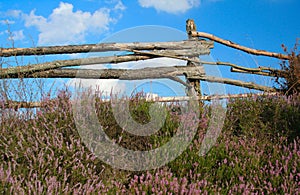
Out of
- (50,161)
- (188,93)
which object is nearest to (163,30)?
(188,93)

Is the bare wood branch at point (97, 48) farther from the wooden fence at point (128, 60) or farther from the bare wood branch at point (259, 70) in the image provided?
the bare wood branch at point (259, 70)

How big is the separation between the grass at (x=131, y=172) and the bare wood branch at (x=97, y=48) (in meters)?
1.77

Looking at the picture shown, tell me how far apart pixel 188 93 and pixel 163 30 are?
1249 mm

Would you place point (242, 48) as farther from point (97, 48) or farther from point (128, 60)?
point (97, 48)

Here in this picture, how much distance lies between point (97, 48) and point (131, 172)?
3.19 metres

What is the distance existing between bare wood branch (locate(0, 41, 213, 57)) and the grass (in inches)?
69.6

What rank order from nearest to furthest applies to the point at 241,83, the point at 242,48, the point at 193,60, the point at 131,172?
the point at 131,172, the point at 193,60, the point at 241,83, the point at 242,48

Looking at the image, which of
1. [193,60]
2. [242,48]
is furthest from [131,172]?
[242,48]

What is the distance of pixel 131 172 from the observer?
3.63 m

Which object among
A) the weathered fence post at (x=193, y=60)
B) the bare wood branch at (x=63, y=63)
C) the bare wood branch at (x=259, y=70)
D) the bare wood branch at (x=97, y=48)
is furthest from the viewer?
the bare wood branch at (x=259, y=70)

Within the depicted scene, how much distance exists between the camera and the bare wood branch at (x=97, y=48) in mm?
6346

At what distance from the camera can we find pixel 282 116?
206 inches

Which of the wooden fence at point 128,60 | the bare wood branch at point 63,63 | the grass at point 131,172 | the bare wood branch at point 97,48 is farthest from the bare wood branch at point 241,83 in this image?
the grass at point 131,172

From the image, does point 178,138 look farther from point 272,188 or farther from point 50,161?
point 50,161
